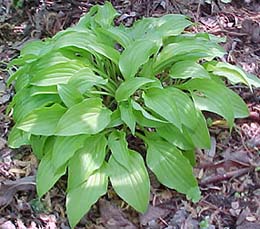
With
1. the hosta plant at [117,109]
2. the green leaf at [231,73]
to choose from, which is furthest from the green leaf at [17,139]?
the green leaf at [231,73]

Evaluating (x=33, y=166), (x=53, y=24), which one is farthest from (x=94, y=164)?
(x=53, y=24)

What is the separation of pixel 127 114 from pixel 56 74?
322 mm

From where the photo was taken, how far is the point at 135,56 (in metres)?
2.20

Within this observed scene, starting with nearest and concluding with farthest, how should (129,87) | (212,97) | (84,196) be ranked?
(84,196), (129,87), (212,97)

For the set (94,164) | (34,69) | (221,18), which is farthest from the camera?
(221,18)

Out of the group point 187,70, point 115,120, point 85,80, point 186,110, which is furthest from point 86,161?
point 187,70

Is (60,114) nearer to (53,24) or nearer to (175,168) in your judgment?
(175,168)

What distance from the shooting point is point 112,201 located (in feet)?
7.16

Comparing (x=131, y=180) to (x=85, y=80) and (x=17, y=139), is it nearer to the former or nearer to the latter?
(x=85, y=80)

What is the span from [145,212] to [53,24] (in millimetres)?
1350

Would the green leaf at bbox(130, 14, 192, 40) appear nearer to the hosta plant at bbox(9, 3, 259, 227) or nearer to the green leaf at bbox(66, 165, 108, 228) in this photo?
the hosta plant at bbox(9, 3, 259, 227)

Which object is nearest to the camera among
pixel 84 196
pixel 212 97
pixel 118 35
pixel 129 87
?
pixel 84 196

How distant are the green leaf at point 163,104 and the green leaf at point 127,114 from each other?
0.22ft

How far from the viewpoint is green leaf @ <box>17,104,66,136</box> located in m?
2.13
